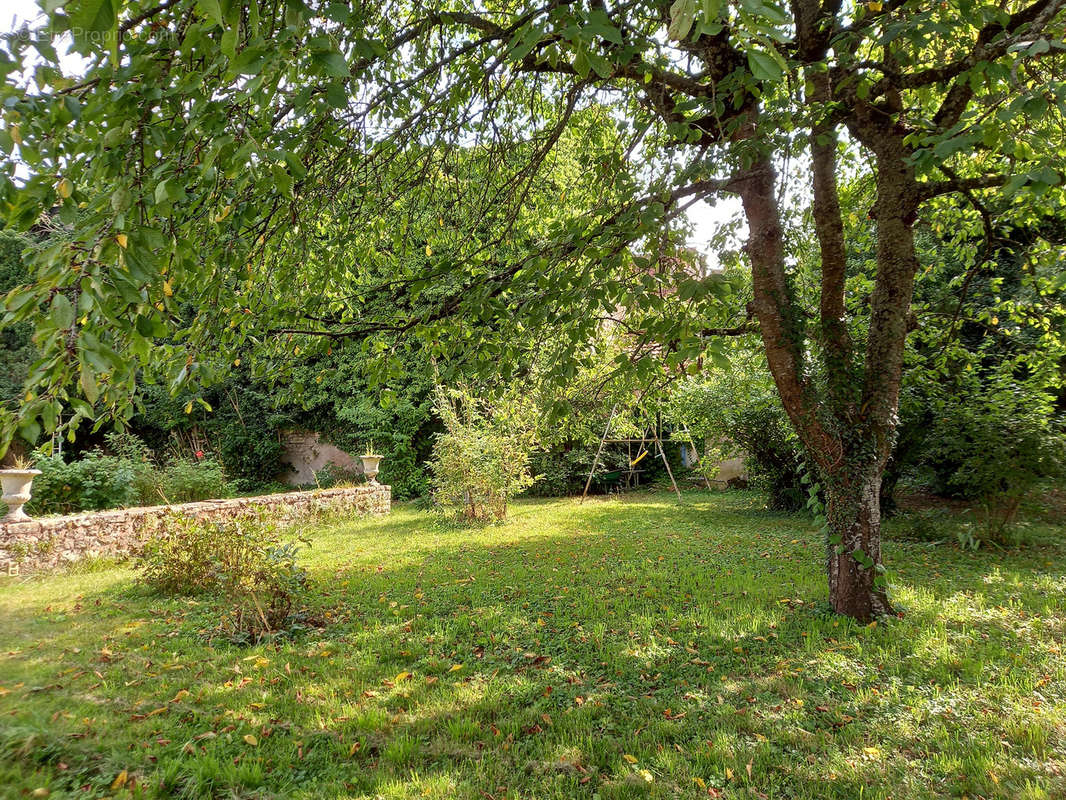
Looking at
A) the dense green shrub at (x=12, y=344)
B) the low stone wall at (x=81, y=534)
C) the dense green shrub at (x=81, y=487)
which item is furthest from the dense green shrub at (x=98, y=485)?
the dense green shrub at (x=12, y=344)

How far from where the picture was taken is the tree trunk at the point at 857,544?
427 centimetres

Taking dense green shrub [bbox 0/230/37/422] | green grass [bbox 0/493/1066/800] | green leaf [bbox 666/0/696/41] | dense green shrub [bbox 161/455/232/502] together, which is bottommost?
green grass [bbox 0/493/1066/800]

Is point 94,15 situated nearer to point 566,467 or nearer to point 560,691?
point 560,691

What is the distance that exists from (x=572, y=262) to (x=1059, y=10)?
2.59 metres

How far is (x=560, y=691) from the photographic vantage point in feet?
11.8

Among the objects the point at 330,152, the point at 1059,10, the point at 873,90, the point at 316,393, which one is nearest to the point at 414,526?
the point at 316,393

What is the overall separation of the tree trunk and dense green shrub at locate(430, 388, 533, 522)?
21.4 feet

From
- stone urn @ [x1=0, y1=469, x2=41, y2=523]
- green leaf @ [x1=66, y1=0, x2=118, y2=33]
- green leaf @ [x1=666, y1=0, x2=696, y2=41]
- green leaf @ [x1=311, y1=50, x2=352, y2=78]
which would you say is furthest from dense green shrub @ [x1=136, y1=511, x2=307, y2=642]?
green leaf @ [x1=666, y1=0, x2=696, y2=41]

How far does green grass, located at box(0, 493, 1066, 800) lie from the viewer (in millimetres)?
2635

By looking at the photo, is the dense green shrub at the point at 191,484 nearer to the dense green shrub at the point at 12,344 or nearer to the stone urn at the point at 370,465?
the stone urn at the point at 370,465

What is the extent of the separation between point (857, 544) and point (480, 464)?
7.19 m

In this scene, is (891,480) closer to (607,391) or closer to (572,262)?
(607,391)

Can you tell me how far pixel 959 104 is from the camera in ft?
13.1

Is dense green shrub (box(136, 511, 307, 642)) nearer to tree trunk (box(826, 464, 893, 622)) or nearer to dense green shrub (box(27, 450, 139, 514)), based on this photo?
dense green shrub (box(27, 450, 139, 514))
